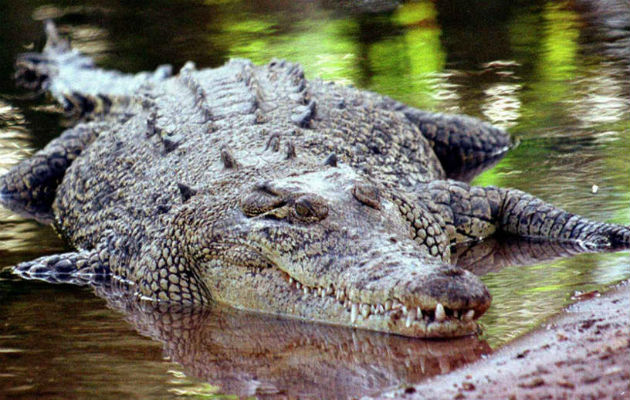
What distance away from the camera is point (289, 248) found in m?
4.88

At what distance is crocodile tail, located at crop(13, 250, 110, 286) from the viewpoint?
20.1 ft

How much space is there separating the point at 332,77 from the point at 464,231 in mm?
4744

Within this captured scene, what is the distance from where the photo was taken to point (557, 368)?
3547 millimetres

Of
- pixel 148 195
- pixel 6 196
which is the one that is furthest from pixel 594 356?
pixel 6 196

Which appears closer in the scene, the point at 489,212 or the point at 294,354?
the point at 294,354

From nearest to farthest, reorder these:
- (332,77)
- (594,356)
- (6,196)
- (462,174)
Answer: (594,356)
(462,174)
(6,196)
(332,77)

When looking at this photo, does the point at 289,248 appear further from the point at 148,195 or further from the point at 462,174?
the point at 462,174

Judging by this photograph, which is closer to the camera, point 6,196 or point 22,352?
point 22,352

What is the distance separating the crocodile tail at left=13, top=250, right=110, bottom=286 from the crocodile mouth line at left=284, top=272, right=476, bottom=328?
1.98 metres

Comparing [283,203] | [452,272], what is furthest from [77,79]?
[452,272]

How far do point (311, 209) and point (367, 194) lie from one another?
30 cm

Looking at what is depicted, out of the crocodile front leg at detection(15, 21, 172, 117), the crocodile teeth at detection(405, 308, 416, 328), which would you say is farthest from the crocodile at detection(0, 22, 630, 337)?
the crocodile front leg at detection(15, 21, 172, 117)

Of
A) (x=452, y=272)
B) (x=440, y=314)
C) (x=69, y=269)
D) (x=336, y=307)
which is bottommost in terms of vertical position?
(x=69, y=269)

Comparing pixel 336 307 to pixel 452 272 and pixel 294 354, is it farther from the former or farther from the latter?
pixel 452 272
